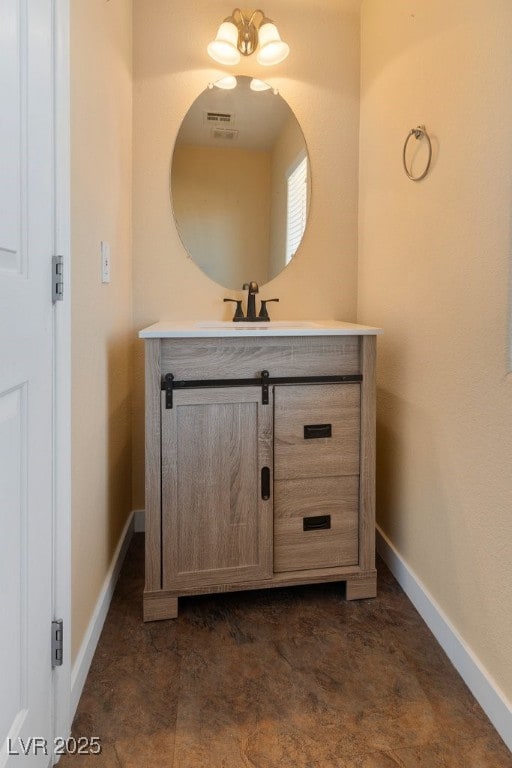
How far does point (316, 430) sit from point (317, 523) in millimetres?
317

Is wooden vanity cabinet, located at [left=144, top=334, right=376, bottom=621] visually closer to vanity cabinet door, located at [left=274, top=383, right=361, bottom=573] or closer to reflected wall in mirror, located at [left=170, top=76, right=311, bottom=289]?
vanity cabinet door, located at [left=274, top=383, right=361, bottom=573]

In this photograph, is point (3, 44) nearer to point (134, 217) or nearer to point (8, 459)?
point (8, 459)

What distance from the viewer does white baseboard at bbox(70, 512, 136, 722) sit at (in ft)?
3.96

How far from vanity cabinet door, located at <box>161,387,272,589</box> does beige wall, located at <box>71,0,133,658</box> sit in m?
0.23

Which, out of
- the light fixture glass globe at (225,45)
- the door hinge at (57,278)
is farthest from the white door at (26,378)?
the light fixture glass globe at (225,45)

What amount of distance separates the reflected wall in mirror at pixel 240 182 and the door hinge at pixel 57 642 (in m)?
1.48

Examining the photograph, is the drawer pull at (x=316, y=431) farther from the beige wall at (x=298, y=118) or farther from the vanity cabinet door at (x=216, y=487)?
the beige wall at (x=298, y=118)

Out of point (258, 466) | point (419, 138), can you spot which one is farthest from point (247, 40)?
point (258, 466)

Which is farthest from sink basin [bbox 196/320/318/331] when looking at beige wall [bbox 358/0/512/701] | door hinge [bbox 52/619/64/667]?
door hinge [bbox 52/619/64/667]

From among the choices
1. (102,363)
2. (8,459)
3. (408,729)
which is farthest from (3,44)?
(408,729)

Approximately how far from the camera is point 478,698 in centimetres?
125

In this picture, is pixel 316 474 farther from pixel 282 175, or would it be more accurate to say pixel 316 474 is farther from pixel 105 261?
pixel 282 175

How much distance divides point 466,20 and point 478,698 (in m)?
1.77

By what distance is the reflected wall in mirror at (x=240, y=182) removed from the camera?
209cm
